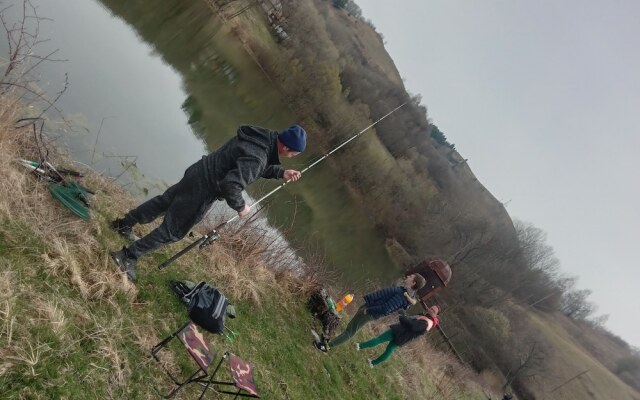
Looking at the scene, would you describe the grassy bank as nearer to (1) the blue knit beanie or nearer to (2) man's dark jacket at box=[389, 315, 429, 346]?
(2) man's dark jacket at box=[389, 315, 429, 346]

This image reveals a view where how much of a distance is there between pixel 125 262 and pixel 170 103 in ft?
36.0

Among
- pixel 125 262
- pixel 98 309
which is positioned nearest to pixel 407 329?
pixel 125 262

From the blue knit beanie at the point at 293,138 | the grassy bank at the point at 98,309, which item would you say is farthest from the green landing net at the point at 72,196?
the blue knit beanie at the point at 293,138

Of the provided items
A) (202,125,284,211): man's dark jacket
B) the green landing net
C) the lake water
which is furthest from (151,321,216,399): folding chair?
the lake water

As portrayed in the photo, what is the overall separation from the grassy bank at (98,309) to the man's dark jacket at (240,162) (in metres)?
1.37

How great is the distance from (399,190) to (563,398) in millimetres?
18840

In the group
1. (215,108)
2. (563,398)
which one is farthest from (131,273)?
(563,398)

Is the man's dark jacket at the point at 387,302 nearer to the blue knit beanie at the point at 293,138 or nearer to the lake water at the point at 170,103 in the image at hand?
the lake water at the point at 170,103

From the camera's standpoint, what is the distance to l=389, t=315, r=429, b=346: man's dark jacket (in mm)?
7137

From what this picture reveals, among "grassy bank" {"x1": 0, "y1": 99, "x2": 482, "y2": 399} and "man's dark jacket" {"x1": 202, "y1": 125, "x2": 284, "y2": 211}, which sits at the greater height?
"man's dark jacket" {"x1": 202, "y1": 125, "x2": 284, "y2": 211}

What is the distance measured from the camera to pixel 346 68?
38.2 m

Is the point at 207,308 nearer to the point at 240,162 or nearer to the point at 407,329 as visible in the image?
the point at 240,162

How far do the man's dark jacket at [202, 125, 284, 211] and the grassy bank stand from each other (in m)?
1.37

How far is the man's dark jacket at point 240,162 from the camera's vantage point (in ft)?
13.4
